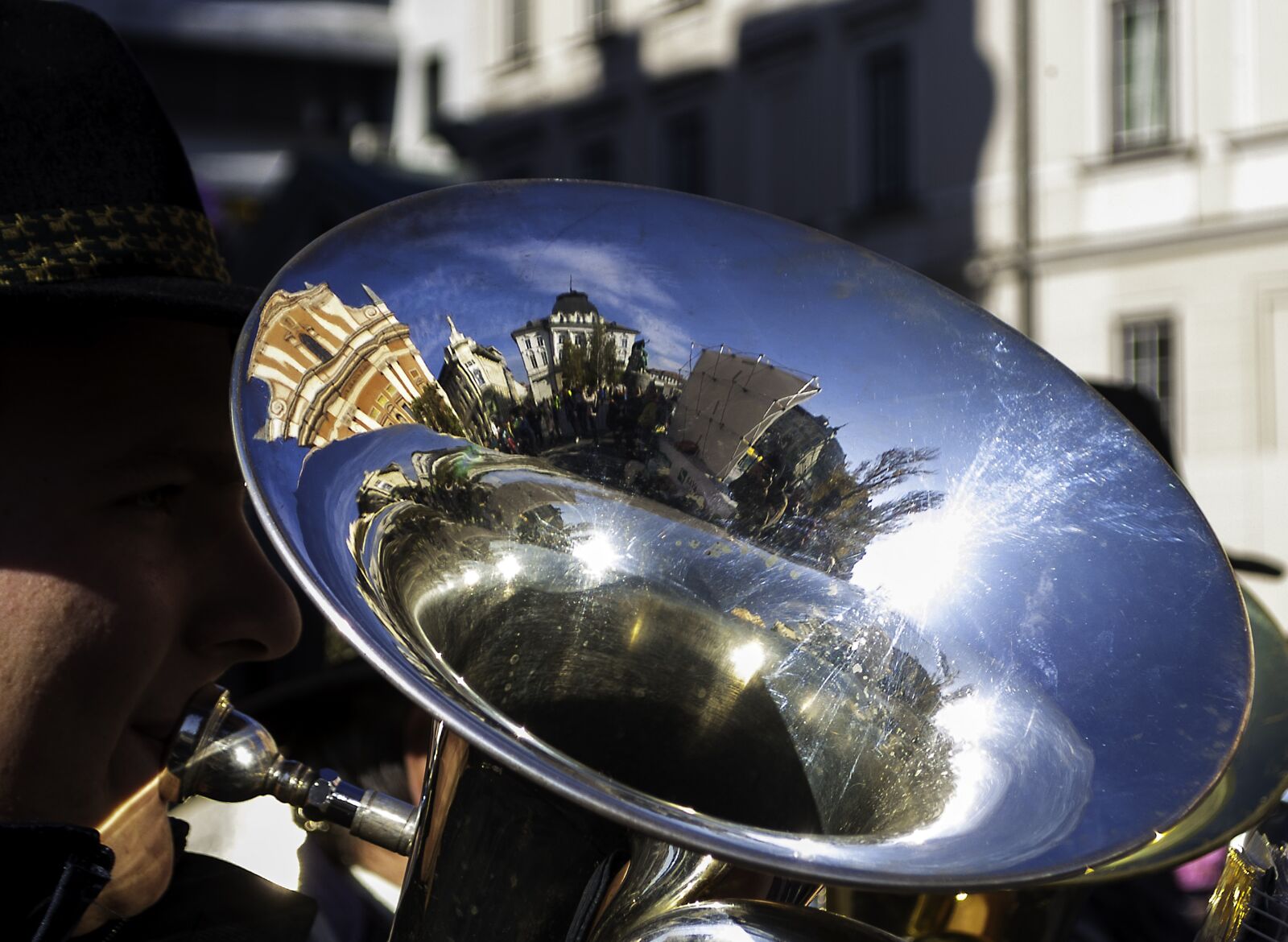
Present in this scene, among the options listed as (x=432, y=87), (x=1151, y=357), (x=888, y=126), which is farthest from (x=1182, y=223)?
(x=432, y=87)

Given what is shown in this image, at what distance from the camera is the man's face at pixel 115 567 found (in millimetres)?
1430

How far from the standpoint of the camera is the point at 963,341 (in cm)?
155

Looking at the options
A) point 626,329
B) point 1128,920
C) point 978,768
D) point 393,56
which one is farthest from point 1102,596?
point 393,56

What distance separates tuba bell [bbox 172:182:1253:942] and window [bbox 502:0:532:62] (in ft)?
69.1

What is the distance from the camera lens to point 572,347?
1532 mm

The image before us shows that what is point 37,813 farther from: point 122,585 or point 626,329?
point 626,329

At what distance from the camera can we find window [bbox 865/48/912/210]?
16688mm

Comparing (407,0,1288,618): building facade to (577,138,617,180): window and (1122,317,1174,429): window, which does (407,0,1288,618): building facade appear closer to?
(1122,317,1174,429): window

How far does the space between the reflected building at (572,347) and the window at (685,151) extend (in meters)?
17.9

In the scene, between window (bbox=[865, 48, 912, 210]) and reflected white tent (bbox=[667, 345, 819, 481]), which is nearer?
reflected white tent (bbox=[667, 345, 819, 481])

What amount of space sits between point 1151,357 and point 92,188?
46.0ft

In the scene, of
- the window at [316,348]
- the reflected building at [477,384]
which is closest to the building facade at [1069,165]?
the reflected building at [477,384]

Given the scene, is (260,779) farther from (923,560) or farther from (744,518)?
(923,560)

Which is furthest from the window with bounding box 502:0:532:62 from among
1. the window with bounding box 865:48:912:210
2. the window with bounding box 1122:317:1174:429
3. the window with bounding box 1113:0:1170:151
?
the window with bounding box 1122:317:1174:429
